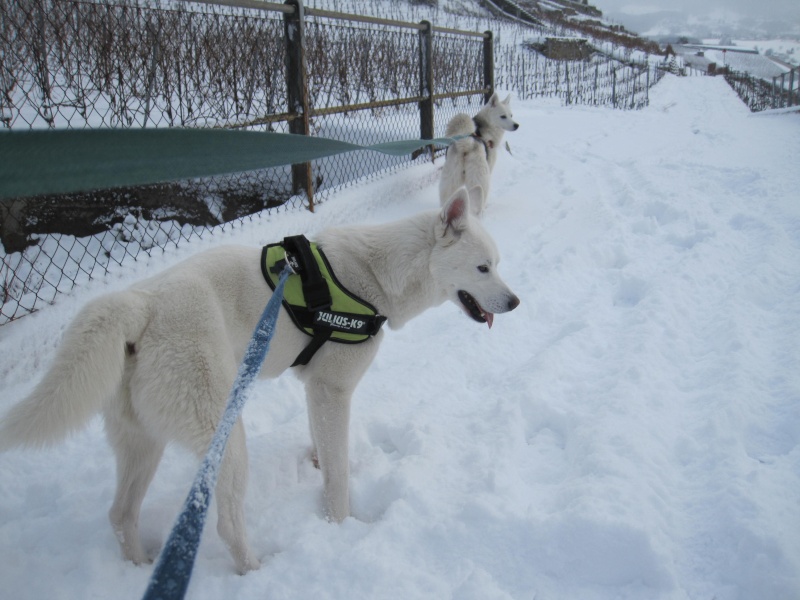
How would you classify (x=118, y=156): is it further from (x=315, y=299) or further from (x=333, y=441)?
(x=333, y=441)

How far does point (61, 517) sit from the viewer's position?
2.16 metres

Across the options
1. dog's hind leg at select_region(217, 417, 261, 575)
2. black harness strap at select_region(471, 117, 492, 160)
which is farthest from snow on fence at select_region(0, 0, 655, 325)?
dog's hind leg at select_region(217, 417, 261, 575)

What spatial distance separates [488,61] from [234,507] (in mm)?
11672

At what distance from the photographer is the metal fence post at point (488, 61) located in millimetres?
11266

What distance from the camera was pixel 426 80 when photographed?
28.2 feet

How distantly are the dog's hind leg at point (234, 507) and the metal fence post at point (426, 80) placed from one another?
7211mm

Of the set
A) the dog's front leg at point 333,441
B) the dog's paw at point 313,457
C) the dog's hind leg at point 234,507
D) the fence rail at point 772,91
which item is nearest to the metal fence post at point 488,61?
the dog's paw at point 313,457

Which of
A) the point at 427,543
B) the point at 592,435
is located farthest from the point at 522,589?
the point at 592,435

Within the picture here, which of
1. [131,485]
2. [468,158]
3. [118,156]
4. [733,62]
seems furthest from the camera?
[733,62]

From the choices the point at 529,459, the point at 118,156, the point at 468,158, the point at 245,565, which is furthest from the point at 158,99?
the point at 529,459

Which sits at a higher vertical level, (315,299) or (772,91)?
(772,91)

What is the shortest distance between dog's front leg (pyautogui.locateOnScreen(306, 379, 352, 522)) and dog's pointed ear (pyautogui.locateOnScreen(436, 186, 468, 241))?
2.93 feet

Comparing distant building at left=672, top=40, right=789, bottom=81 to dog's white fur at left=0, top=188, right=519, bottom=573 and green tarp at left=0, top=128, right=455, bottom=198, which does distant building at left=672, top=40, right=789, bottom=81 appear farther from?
green tarp at left=0, top=128, right=455, bottom=198

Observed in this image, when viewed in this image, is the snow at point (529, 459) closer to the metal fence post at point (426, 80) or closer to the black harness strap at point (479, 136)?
the black harness strap at point (479, 136)
